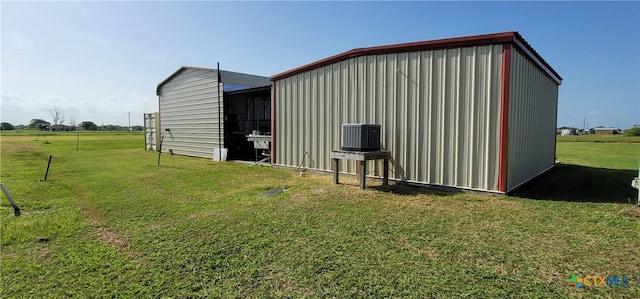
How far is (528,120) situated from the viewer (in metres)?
7.54

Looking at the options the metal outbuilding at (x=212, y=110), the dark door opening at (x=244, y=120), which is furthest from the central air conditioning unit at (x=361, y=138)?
the dark door opening at (x=244, y=120)

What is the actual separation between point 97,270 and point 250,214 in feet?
7.01

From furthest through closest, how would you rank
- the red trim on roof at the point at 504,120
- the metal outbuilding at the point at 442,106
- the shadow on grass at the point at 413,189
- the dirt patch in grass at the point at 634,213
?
1. the shadow on grass at the point at 413,189
2. the metal outbuilding at the point at 442,106
3. the red trim on roof at the point at 504,120
4. the dirt patch in grass at the point at 634,213

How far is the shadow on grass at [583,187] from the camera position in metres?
6.02

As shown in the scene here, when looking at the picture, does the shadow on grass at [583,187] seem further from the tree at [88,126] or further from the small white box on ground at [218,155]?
the tree at [88,126]

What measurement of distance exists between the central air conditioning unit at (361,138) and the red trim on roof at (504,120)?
2285mm

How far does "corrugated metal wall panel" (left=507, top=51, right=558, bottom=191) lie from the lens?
630 centimetres

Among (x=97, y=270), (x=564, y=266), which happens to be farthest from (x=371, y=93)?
(x=97, y=270)

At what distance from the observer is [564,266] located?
10.2 feet

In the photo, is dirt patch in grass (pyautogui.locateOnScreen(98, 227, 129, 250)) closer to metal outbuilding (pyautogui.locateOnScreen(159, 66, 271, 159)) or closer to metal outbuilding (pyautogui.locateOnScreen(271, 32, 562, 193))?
metal outbuilding (pyautogui.locateOnScreen(271, 32, 562, 193))

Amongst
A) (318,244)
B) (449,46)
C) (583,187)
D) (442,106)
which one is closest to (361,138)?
(442,106)

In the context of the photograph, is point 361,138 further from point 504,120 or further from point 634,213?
point 634,213

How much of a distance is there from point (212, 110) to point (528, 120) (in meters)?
11.2

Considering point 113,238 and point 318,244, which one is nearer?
point 318,244
